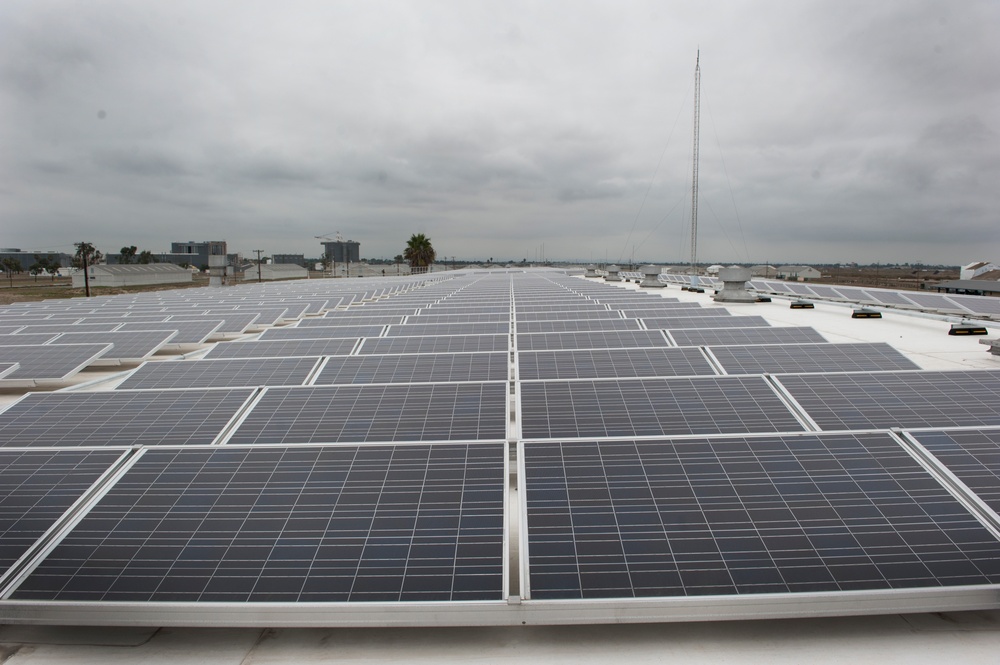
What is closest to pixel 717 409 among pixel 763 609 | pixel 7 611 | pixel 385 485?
pixel 763 609

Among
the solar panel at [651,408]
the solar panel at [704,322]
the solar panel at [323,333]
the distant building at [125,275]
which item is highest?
the distant building at [125,275]

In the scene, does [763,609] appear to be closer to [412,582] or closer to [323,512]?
[412,582]

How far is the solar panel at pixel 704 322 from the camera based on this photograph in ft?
55.5

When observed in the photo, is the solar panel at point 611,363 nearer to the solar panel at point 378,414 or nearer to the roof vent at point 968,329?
the solar panel at point 378,414

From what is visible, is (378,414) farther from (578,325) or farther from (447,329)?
(578,325)

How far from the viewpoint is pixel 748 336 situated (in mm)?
14062

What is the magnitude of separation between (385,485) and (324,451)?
40.5 inches

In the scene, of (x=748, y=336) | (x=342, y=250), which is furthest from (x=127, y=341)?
(x=342, y=250)

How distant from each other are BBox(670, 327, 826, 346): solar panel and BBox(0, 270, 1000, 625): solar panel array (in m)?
6.12

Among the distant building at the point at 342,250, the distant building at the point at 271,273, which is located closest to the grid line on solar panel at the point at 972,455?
the distant building at the point at 271,273

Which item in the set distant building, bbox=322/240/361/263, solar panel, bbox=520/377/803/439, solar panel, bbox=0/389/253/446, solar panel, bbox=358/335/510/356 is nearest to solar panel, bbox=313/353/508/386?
solar panel, bbox=358/335/510/356

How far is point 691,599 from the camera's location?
156 inches

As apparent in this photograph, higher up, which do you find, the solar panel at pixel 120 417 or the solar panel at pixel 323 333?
the solar panel at pixel 323 333

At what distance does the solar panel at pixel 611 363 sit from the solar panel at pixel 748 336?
3778mm
